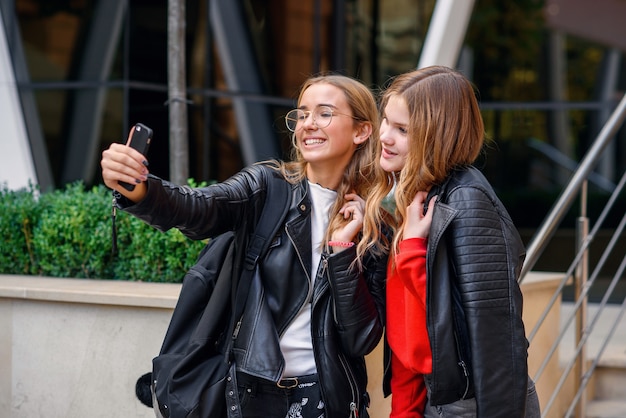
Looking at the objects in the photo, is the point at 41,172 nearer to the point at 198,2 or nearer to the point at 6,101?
the point at 6,101

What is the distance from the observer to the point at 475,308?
2.27m

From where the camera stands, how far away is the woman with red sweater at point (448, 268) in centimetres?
227

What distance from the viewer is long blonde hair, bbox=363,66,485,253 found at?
239 cm

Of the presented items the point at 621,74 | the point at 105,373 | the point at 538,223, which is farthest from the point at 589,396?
the point at 621,74

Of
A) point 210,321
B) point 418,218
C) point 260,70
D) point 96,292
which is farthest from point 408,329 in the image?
point 260,70

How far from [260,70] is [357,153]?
8.02 metres

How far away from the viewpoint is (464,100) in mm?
2410

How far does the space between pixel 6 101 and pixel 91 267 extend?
4988 mm

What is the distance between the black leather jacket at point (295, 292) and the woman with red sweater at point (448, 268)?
0.13 metres

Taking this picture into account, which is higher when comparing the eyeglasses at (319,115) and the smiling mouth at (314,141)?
the eyeglasses at (319,115)

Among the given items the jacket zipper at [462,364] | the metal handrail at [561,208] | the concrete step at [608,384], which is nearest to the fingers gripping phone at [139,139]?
the jacket zipper at [462,364]

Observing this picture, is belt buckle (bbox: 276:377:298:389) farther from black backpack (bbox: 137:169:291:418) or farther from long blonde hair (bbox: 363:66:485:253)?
long blonde hair (bbox: 363:66:485:253)

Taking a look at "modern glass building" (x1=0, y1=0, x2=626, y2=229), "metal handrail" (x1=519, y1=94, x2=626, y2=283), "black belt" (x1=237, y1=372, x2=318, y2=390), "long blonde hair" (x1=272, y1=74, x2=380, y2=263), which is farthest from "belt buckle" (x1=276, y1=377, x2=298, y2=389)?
"modern glass building" (x1=0, y1=0, x2=626, y2=229)

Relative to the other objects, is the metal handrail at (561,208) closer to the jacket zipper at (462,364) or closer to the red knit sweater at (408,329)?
the red knit sweater at (408,329)
